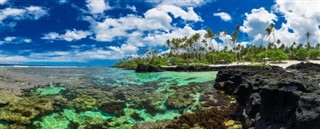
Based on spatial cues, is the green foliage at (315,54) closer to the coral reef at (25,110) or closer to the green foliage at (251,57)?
the green foliage at (251,57)

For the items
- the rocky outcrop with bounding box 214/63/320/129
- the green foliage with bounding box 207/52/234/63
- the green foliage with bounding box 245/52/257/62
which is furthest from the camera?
the green foliage with bounding box 207/52/234/63

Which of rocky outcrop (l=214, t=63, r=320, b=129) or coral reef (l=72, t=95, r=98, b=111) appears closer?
rocky outcrop (l=214, t=63, r=320, b=129)

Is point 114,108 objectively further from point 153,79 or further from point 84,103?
point 153,79

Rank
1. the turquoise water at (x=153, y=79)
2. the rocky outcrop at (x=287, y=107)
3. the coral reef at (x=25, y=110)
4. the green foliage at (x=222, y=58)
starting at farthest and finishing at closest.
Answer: the green foliage at (x=222, y=58) → the turquoise water at (x=153, y=79) → the coral reef at (x=25, y=110) → the rocky outcrop at (x=287, y=107)

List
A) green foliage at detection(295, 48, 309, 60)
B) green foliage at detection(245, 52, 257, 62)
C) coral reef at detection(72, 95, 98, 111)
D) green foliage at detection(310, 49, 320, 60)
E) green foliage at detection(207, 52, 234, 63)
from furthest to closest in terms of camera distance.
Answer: green foliage at detection(207, 52, 234, 63) → green foliage at detection(310, 49, 320, 60) → green foliage at detection(245, 52, 257, 62) → green foliage at detection(295, 48, 309, 60) → coral reef at detection(72, 95, 98, 111)

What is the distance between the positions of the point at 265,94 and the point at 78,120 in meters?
13.6

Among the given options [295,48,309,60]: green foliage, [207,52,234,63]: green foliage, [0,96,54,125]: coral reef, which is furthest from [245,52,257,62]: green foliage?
[0,96,54,125]: coral reef

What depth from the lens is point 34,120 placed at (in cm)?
2061

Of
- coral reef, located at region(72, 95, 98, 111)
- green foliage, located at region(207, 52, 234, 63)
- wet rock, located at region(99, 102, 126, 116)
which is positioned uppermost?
green foliage, located at region(207, 52, 234, 63)

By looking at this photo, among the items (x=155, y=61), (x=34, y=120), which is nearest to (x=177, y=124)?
(x=34, y=120)

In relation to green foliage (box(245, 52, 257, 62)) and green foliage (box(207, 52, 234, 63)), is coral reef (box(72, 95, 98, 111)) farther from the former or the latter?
green foliage (box(207, 52, 234, 63))

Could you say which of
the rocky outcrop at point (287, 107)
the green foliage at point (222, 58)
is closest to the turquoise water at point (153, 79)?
the rocky outcrop at point (287, 107)

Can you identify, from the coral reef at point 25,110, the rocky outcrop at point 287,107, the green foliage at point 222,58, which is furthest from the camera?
the green foliage at point 222,58

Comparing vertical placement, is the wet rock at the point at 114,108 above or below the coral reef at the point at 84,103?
below
